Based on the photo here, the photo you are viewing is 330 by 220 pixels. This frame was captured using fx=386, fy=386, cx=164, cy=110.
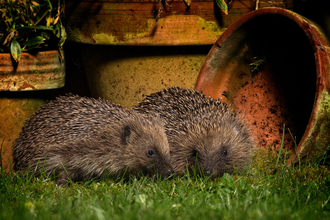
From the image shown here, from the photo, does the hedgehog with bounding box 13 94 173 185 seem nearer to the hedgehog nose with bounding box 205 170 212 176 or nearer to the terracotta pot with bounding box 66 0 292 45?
the hedgehog nose with bounding box 205 170 212 176

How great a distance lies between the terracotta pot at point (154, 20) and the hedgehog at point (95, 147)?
1059 millimetres

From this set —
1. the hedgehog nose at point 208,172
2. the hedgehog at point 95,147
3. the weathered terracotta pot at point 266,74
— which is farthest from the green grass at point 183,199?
the weathered terracotta pot at point 266,74

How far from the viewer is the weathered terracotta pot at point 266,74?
4.09 metres

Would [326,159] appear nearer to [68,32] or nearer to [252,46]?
[252,46]

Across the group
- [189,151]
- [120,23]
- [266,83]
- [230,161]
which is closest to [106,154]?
[189,151]

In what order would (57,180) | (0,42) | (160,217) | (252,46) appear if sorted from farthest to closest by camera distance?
(252,46)
(0,42)
(57,180)
(160,217)

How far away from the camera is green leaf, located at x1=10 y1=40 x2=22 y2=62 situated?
12.7 ft

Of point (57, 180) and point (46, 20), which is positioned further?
point (46, 20)

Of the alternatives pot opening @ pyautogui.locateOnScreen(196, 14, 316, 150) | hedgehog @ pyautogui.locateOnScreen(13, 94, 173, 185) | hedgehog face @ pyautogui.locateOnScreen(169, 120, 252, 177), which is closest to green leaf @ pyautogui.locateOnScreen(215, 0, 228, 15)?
pot opening @ pyautogui.locateOnScreen(196, 14, 316, 150)

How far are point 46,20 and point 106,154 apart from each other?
171 centimetres

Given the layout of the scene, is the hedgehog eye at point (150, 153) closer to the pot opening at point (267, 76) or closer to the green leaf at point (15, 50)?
the pot opening at point (267, 76)

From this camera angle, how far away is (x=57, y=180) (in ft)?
11.7

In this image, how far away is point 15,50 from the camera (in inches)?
153

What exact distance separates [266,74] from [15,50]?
107 inches
